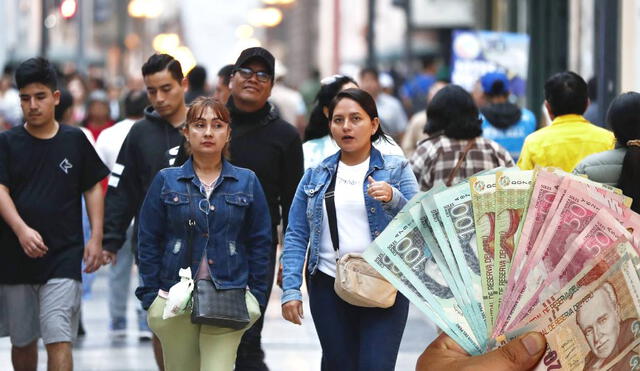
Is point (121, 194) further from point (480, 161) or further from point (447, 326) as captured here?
point (447, 326)

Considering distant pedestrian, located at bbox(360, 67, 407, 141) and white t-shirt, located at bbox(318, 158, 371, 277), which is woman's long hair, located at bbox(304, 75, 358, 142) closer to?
white t-shirt, located at bbox(318, 158, 371, 277)

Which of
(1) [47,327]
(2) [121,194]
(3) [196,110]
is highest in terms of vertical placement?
(3) [196,110]

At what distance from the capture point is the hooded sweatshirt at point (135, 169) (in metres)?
8.96

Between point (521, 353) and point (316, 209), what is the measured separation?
1.74m

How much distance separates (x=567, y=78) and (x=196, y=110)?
9.78ft

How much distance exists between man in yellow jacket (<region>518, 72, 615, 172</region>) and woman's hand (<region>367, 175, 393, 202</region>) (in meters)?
2.43

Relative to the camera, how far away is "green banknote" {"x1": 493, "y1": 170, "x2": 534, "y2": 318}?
5918 mm

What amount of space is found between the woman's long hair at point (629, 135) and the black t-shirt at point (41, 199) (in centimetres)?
302

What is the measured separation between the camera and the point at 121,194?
9.05 meters

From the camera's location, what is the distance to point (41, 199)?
335 inches

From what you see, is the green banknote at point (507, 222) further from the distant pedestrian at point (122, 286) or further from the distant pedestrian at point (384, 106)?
the distant pedestrian at point (384, 106)

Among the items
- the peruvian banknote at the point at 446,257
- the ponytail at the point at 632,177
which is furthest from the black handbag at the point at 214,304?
the ponytail at the point at 632,177

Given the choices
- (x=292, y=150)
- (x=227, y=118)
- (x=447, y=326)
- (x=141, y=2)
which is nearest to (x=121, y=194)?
(x=292, y=150)

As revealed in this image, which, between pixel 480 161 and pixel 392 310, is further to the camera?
pixel 480 161
